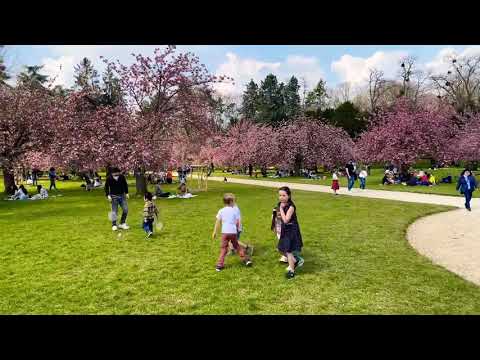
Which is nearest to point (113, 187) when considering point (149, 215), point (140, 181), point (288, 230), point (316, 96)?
point (149, 215)

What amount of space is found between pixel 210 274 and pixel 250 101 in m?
61.0

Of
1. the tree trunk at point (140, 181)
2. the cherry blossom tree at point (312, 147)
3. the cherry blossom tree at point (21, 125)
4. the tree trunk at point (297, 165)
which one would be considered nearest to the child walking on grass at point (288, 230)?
the tree trunk at point (140, 181)

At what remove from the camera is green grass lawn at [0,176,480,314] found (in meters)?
5.25

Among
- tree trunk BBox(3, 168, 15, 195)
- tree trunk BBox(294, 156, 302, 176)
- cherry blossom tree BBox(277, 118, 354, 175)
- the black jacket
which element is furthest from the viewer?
tree trunk BBox(294, 156, 302, 176)

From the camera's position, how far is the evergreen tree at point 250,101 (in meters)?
64.1

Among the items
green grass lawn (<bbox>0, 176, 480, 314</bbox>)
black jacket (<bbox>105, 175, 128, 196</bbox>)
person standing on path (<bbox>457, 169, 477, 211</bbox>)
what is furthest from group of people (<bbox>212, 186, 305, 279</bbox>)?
person standing on path (<bbox>457, 169, 477, 211</bbox>)

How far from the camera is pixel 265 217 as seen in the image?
43.0 feet

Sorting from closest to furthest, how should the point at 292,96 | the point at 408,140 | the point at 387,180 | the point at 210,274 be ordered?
the point at 210,274
the point at 387,180
the point at 408,140
the point at 292,96

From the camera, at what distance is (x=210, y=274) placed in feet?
22.0

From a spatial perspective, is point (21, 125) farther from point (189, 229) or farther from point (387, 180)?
point (387, 180)

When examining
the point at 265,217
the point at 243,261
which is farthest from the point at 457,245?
the point at 265,217

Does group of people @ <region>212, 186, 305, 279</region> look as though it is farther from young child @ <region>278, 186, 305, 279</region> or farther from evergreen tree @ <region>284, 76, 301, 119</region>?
evergreen tree @ <region>284, 76, 301, 119</region>

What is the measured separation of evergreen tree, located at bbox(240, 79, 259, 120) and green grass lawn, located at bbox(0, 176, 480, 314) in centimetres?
5339
